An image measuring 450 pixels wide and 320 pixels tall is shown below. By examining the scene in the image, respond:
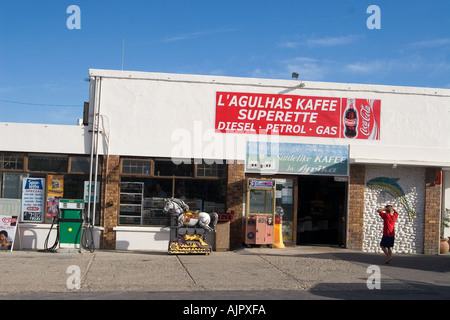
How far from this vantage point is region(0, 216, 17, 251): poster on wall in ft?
49.5

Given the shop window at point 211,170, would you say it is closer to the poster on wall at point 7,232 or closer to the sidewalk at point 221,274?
the sidewalk at point 221,274

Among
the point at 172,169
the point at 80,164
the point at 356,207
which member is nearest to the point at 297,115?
the point at 356,207

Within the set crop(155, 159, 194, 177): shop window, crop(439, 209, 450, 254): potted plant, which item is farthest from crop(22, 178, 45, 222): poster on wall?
crop(439, 209, 450, 254): potted plant

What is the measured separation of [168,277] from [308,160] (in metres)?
6.79

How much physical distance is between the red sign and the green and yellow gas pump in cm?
476

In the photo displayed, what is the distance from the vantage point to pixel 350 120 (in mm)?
16609

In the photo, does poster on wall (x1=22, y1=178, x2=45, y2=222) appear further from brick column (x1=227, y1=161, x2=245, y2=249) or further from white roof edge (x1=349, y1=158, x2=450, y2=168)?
white roof edge (x1=349, y1=158, x2=450, y2=168)

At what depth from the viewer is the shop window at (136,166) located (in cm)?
1600

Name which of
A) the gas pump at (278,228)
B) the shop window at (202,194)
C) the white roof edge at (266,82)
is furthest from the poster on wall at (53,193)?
the gas pump at (278,228)

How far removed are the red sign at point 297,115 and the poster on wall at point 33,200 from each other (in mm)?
5665

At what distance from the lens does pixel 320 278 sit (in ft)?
38.0

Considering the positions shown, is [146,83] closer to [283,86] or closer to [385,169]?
[283,86]

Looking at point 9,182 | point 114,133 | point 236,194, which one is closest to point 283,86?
point 236,194

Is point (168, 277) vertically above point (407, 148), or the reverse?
point (407, 148)
